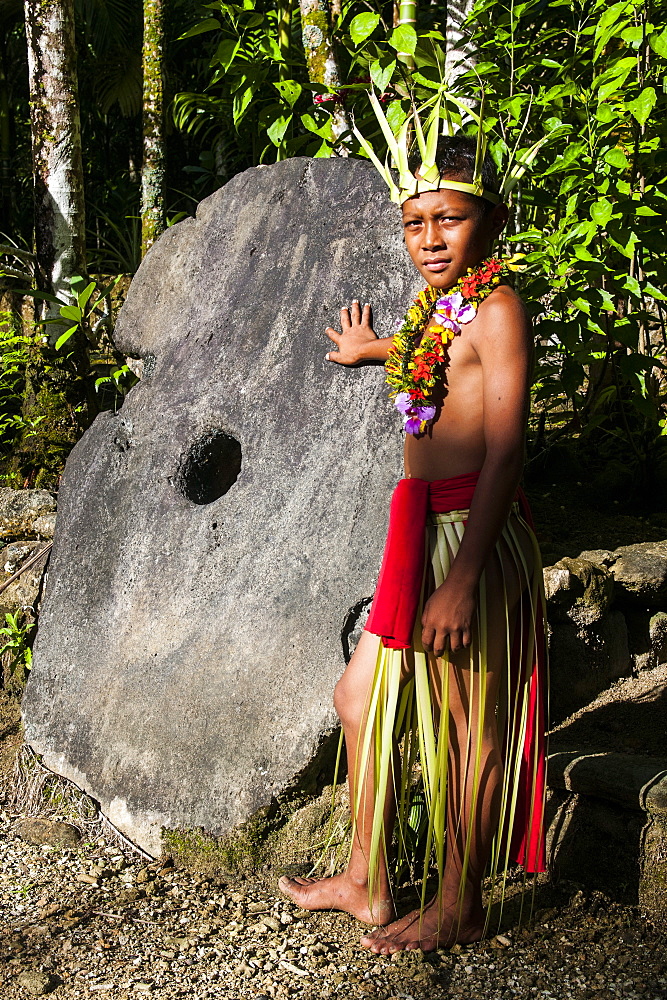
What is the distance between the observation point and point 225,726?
2.52m

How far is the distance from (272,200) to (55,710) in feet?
5.68

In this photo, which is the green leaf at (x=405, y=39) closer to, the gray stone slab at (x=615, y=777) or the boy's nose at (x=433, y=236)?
the boy's nose at (x=433, y=236)

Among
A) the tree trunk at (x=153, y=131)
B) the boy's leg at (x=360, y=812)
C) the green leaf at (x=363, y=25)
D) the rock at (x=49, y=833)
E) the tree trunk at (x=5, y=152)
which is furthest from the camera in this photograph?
the tree trunk at (x=5, y=152)

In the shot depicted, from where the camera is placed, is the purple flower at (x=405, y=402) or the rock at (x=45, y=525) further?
the rock at (x=45, y=525)

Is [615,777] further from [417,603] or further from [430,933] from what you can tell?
[417,603]

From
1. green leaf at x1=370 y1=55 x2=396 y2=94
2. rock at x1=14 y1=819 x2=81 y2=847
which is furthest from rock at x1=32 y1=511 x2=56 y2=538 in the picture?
green leaf at x1=370 y1=55 x2=396 y2=94

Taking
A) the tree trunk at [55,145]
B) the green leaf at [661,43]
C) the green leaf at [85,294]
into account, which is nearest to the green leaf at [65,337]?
the green leaf at [85,294]

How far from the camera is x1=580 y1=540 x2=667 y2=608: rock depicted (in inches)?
132

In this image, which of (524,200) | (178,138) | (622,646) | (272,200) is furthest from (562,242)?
(178,138)

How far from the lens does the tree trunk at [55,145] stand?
168 inches

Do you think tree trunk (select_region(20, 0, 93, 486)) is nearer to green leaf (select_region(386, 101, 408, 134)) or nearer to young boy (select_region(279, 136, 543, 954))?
green leaf (select_region(386, 101, 408, 134))

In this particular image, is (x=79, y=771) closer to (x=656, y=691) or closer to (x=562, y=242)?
(x=656, y=691)

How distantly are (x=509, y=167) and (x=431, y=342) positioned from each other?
0.48 metres

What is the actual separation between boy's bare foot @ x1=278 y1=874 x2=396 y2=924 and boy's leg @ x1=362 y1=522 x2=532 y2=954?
6 cm
